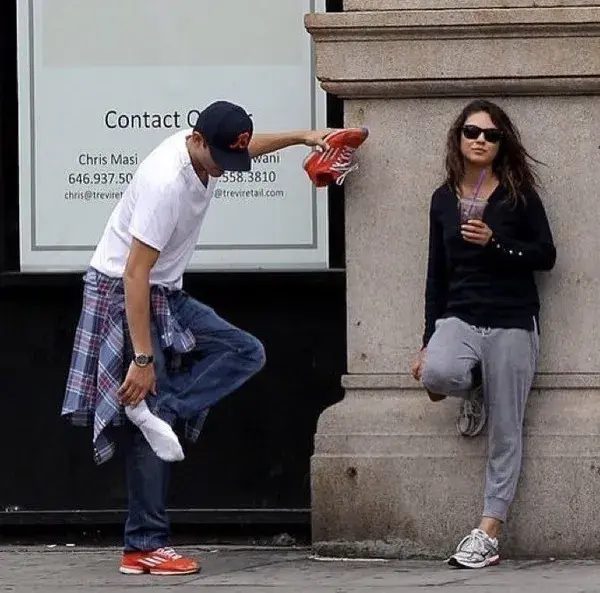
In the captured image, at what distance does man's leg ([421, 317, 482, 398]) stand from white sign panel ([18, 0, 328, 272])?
106 centimetres

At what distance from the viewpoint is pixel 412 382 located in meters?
7.87

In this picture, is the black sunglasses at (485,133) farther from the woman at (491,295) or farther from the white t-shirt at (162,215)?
the white t-shirt at (162,215)

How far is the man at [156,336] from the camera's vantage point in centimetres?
711

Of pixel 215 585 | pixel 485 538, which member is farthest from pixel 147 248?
pixel 485 538

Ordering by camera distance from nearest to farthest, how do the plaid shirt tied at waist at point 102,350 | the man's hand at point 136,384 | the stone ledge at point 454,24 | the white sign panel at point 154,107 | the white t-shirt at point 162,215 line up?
the white t-shirt at point 162,215 → the man's hand at point 136,384 → the plaid shirt tied at waist at point 102,350 → the stone ledge at point 454,24 → the white sign panel at point 154,107

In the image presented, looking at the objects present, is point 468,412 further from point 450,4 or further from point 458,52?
point 450,4

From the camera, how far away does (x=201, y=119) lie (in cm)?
717

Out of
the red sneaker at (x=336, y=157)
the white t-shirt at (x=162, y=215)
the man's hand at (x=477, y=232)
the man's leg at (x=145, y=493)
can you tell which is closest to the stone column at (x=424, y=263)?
the red sneaker at (x=336, y=157)

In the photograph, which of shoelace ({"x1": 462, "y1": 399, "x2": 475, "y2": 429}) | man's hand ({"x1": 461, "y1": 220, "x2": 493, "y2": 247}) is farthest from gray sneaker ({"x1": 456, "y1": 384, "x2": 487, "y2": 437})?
man's hand ({"x1": 461, "y1": 220, "x2": 493, "y2": 247})

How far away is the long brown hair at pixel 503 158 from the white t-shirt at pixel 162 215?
39.4 inches

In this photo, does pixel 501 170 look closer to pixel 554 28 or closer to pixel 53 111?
pixel 554 28

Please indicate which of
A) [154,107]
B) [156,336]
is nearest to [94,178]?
[154,107]

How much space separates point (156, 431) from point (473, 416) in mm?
1313

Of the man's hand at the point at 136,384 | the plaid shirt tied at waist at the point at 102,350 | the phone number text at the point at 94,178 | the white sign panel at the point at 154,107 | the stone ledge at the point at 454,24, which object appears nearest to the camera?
the man's hand at the point at 136,384
